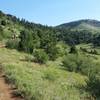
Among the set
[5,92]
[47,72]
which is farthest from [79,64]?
[5,92]

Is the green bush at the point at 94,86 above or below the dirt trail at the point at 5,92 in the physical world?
below

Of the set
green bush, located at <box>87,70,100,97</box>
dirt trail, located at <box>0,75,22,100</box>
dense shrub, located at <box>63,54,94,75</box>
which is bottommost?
dense shrub, located at <box>63,54,94,75</box>

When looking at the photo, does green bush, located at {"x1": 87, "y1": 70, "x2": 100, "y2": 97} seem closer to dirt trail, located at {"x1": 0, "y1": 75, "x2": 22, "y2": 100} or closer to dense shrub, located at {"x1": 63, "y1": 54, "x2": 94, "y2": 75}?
dirt trail, located at {"x1": 0, "y1": 75, "x2": 22, "y2": 100}

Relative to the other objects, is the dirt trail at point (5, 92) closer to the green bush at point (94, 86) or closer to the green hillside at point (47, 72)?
the green hillside at point (47, 72)

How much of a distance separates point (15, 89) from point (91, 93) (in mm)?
4801

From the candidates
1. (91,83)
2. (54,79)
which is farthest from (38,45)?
(91,83)

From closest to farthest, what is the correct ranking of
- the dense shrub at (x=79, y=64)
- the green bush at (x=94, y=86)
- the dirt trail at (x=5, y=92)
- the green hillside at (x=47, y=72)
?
the dirt trail at (x=5, y=92) → the green hillside at (x=47, y=72) → the green bush at (x=94, y=86) → the dense shrub at (x=79, y=64)

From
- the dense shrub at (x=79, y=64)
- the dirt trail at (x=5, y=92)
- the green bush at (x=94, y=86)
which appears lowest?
the dense shrub at (x=79, y=64)

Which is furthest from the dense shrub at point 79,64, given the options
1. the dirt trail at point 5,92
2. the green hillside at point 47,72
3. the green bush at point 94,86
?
the dirt trail at point 5,92

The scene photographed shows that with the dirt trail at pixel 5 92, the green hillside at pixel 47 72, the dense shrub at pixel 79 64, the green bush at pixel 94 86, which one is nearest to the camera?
the dirt trail at pixel 5 92

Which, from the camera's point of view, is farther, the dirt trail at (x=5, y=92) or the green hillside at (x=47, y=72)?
the green hillside at (x=47, y=72)

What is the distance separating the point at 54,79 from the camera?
943 inches

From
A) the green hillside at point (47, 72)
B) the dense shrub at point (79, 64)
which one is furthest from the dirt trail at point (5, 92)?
the dense shrub at point (79, 64)

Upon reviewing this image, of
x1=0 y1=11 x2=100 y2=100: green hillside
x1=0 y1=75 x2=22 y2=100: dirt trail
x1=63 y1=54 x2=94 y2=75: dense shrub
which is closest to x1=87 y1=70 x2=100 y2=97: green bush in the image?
x1=0 y1=11 x2=100 y2=100: green hillside
